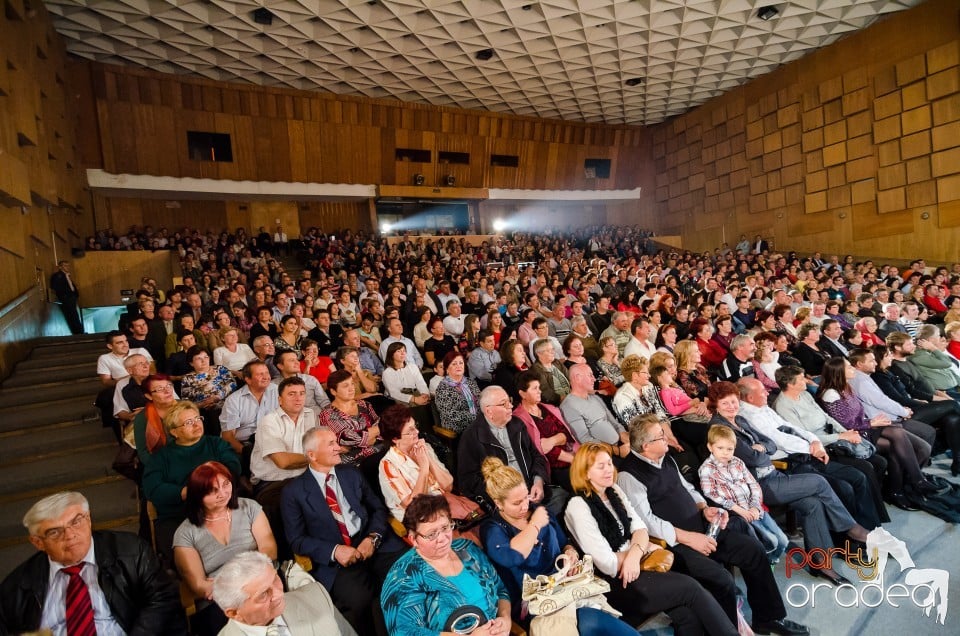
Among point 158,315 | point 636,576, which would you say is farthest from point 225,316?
point 636,576

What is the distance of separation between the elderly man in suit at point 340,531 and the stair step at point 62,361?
3777 millimetres

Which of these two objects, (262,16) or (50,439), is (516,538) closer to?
(50,439)

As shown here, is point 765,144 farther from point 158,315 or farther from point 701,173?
point 158,315

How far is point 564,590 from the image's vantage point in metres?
1.78

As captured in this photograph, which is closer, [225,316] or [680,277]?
[225,316]

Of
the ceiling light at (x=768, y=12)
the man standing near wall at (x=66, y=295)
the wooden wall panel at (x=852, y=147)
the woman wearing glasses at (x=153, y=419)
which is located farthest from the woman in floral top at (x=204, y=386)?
the wooden wall panel at (x=852, y=147)

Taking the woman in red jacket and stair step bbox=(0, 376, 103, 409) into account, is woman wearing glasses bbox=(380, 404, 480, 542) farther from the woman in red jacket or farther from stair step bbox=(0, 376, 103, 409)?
stair step bbox=(0, 376, 103, 409)

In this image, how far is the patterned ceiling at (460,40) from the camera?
8.79 meters

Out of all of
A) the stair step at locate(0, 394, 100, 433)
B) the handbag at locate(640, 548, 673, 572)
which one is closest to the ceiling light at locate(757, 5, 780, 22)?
the handbag at locate(640, 548, 673, 572)

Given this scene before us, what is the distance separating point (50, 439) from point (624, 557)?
378 centimetres

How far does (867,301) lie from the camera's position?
6039 millimetres

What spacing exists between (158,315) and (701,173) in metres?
14.5

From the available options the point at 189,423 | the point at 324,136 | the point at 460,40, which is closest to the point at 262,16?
the point at 460,40

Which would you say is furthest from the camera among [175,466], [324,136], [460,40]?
[324,136]
